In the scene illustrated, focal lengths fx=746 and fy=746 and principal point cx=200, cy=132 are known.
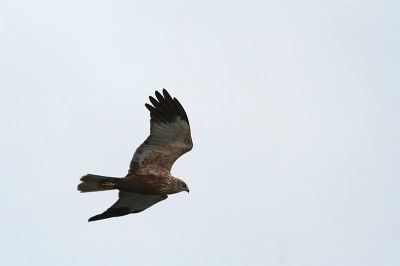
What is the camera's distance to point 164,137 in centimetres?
1730

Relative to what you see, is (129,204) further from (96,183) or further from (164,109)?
(164,109)

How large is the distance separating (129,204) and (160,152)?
171 centimetres

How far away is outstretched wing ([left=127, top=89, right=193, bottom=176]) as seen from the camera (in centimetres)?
1714

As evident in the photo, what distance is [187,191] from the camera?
1753cm

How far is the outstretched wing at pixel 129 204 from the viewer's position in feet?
58.9

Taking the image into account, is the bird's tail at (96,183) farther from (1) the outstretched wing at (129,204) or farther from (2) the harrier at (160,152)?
(1) the outstretched wing at (129,204)

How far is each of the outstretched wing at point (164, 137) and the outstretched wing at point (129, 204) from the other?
2.79 ft

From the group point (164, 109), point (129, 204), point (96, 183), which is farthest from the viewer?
point (129, 204)

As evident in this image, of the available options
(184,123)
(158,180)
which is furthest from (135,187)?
(184,123)

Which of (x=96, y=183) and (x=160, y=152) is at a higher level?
(x=160, y=152)

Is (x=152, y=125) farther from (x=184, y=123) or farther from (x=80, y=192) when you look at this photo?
(x=80, y=192)

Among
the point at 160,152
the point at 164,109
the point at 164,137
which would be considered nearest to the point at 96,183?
the point at 160,152

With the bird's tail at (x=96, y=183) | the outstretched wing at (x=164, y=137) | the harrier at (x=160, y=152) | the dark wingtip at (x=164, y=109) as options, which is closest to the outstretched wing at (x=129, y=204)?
the harrier at (x=160, y=152)

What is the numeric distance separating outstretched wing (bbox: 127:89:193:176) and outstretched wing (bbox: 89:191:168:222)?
0.85 meters
